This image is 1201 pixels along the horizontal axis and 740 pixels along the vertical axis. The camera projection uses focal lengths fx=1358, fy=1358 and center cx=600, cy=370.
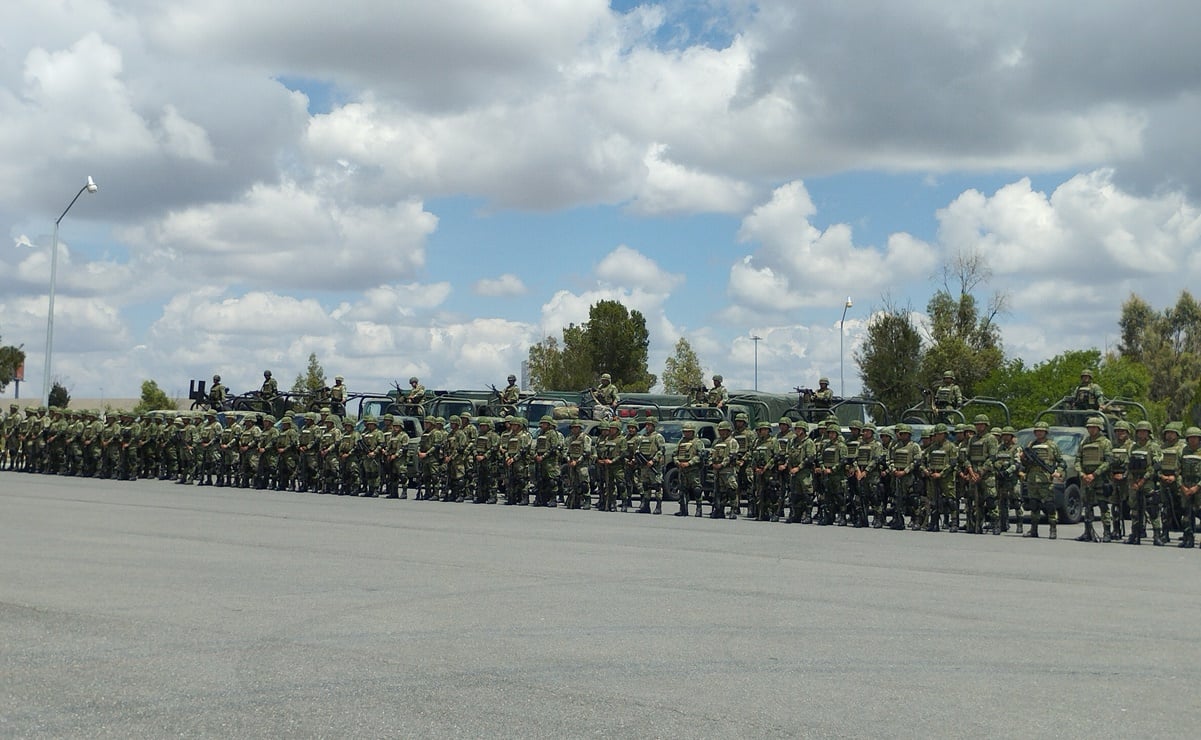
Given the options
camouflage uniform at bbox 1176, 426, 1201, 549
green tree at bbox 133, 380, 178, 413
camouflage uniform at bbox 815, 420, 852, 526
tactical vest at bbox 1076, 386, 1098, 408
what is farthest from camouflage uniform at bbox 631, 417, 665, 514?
green tree at bbox 133, 380, 178, 413

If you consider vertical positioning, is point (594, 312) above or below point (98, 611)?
above

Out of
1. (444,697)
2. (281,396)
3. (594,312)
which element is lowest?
(444,697)

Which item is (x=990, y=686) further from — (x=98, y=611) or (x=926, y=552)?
(x=926, y=552)

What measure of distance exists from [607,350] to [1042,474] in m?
49.0

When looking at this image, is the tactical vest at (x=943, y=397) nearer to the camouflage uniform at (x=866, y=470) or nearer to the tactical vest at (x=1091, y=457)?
the camouflage uniform at (x=866, y=470)

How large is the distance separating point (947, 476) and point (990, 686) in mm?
12376

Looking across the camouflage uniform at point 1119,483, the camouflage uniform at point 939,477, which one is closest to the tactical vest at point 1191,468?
the camouflage uniform at point 1119,483

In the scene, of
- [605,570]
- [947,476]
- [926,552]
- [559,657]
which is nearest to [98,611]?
[559,657]

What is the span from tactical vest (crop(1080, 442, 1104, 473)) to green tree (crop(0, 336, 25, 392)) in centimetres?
8366

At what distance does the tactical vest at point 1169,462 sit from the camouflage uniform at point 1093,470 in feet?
2.33

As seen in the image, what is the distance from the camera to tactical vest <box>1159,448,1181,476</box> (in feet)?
57.2

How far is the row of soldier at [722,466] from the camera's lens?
1814cm

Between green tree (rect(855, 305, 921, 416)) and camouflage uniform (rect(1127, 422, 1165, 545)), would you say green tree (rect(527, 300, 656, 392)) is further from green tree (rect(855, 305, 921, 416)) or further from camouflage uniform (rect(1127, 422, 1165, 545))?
camouflage uniform (rect(1127, 422, 1165, 545))

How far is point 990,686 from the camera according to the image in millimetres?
7301
